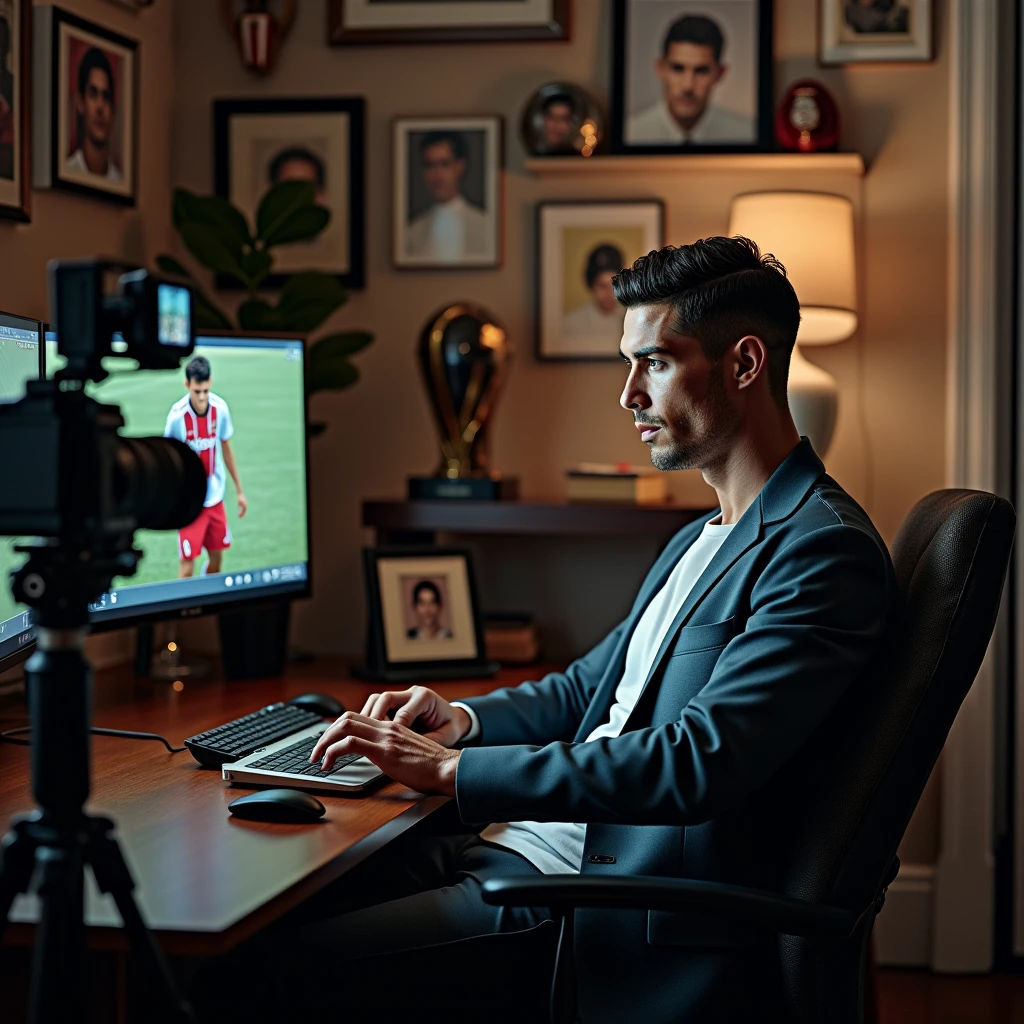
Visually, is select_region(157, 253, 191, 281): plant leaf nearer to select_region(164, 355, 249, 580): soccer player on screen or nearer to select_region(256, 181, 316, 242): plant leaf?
select_region(256, 181, 316, 242): plant leaf

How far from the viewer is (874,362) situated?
9.00ft

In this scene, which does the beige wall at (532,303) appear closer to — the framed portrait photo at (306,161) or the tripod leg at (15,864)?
the framed portrait photo at (306,161)

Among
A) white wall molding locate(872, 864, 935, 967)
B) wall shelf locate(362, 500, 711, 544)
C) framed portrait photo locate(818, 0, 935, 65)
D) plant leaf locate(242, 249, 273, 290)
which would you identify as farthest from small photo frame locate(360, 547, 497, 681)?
framed portrait photo locate(818, 0, 935, 65)

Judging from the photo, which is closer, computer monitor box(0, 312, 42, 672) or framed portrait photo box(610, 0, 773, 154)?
computer monitor box(0, 312, 42, 672)

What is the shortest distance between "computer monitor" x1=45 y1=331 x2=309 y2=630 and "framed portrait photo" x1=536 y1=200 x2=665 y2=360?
2.18ft

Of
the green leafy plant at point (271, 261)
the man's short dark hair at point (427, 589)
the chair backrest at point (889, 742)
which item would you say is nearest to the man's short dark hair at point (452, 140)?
the green leafy plant at point (271, 261)

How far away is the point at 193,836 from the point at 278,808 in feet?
0.34

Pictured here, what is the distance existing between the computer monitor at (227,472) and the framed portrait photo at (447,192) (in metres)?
0.57

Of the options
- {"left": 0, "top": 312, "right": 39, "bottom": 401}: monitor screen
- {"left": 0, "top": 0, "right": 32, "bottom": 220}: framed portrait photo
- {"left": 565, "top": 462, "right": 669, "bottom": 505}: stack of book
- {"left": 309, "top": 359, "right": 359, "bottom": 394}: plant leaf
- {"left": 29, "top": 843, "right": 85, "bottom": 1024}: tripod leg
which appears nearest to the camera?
{"left": 29, "top": 843, "right": 85, "bottom": 1024}: tripod leg

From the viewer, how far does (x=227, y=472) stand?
2156 mm

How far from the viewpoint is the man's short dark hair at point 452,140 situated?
2.79 meters

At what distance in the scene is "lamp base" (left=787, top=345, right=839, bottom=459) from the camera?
250 centimetres

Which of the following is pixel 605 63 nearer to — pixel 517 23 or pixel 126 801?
pixel 517 23

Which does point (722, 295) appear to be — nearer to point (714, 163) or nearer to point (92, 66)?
point (714, 163)
